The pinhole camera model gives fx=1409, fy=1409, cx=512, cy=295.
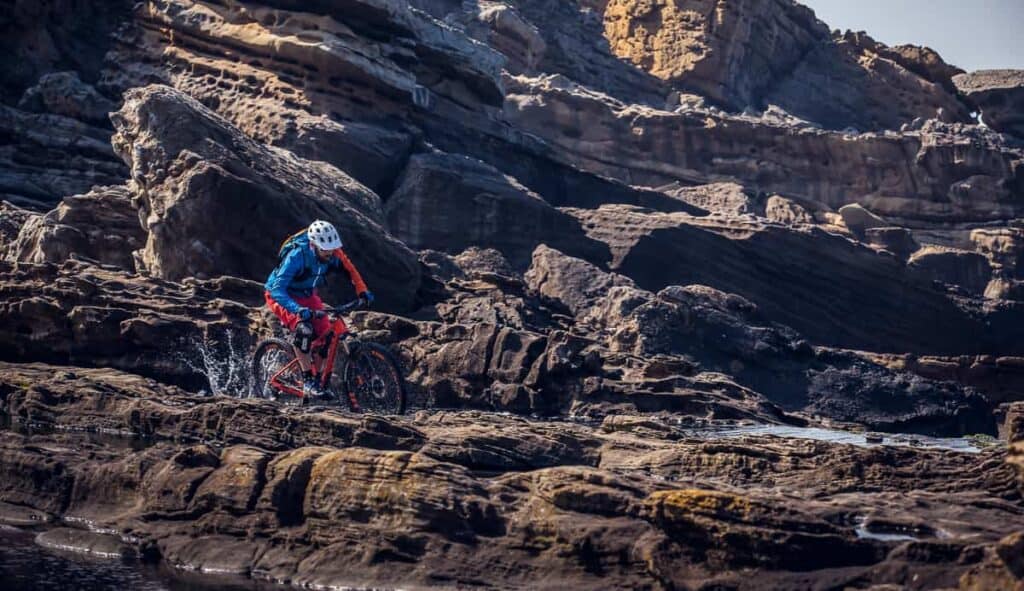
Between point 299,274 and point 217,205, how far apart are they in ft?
22.2

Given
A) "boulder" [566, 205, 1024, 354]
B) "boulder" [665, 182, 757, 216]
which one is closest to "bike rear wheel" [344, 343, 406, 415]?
"boulder" [566, 205, 1024, 354]

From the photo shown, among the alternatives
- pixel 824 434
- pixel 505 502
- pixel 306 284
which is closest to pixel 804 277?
pixel 824 434

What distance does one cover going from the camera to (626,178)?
167 feet

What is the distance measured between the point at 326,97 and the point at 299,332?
19.0 metres

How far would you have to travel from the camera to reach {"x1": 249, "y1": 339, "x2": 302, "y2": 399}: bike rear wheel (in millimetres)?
15477

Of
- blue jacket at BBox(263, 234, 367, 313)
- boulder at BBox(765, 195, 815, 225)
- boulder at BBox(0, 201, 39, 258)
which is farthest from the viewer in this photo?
boulder at BBox(765, 195, 815, 225)

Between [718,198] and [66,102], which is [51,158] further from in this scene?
[718,198]

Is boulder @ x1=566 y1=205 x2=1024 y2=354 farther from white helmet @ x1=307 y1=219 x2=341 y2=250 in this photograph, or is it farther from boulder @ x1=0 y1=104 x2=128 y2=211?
white helmet @ x1=307 y1=219 x2=341 y2=250

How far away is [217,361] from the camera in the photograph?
1816cm

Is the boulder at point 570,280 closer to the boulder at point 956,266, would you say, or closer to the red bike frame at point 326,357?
the red bike frame at point 326,357

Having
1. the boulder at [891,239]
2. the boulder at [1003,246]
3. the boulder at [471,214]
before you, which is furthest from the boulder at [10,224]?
the boulder at [1003,246]

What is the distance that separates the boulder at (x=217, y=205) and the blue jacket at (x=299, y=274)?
662 cm

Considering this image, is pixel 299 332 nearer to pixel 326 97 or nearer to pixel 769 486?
pixel 769 486

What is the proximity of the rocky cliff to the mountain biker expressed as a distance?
43.2 inches
